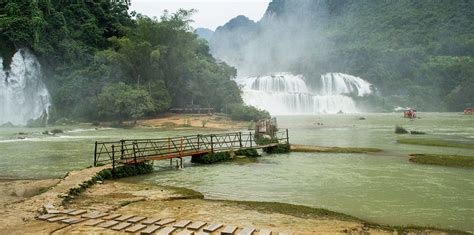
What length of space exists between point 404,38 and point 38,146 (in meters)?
129

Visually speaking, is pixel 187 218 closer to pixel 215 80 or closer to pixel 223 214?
pixel 223 214

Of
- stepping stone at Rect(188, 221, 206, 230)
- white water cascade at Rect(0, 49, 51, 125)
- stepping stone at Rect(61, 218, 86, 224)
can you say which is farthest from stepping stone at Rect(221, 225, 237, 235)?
white water cascade at Rect(0, 49, 51, 125)

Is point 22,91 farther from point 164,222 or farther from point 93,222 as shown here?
point 164,222

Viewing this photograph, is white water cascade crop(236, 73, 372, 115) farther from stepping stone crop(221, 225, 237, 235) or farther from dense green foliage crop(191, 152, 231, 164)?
stepping stone crop(221, 225, 237, 235)

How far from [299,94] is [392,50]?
52761 mm

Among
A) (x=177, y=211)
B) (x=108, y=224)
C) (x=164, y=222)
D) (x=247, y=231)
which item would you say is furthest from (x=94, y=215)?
(x=247, y=231)

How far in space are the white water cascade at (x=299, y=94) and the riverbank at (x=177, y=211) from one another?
208 ft

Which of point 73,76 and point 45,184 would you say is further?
point 73,76

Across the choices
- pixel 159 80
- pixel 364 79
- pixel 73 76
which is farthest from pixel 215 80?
pixel 364 79

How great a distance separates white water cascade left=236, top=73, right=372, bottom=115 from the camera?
260 ft

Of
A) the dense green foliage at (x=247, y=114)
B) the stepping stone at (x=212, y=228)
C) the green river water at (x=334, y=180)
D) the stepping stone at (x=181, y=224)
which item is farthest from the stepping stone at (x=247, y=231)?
the dense green foliage at (x=247, y=114)

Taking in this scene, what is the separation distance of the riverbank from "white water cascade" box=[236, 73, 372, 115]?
6334cm

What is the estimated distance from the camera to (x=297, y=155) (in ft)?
80.8

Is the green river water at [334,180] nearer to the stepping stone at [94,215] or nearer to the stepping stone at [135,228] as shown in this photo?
the stepping stone at [94,215]
